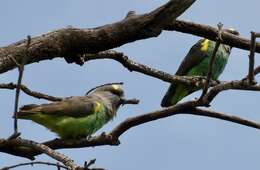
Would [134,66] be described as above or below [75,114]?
above

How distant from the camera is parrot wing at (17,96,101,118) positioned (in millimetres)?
6931

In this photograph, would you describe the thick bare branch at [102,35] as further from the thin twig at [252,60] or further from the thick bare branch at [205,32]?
the thin twig at [252,60]

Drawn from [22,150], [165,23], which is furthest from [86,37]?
[22,150]

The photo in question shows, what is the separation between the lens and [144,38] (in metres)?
5.24

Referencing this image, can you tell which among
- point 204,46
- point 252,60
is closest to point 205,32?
point 252,60

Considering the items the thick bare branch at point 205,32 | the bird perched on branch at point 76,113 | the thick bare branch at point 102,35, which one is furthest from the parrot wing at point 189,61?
the thick bare branch at point 102,35

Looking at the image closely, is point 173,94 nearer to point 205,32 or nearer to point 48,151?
point 205,32

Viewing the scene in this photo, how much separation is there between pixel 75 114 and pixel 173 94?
2.82 metres

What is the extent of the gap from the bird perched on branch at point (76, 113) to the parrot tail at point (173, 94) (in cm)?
203

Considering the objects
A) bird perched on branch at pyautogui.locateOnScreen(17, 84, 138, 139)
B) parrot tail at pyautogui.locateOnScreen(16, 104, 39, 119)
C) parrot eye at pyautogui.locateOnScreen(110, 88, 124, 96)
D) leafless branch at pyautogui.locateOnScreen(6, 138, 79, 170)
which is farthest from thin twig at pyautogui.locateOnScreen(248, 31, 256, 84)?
parrot eye at pyautogui.locateOnScreen(110, 88, 124, 96)

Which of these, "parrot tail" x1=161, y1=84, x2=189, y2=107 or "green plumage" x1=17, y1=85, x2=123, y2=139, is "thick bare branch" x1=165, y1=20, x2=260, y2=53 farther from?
"parrot tail" x1=161, y1=84, x2=189, y2=107

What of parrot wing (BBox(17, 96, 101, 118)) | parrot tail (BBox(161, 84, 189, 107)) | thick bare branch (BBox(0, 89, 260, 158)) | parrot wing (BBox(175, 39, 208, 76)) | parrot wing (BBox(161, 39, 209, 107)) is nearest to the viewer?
thick bare branch (BBox(0, 89, 260, 158))

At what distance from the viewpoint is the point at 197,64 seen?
10336 millimetres

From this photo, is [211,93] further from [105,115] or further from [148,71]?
[105,115]
